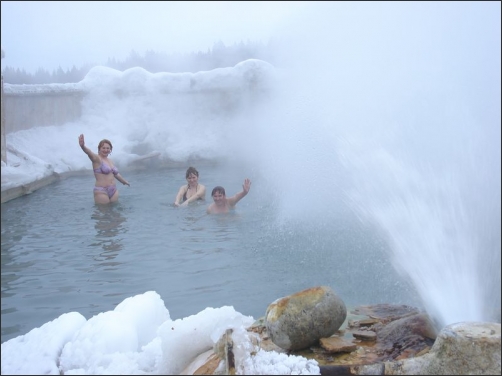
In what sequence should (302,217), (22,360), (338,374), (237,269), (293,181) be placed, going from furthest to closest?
(293,181), (302,217), (237,269), (338,374), (22,360)

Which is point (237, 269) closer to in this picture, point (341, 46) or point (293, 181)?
point (293, 181)

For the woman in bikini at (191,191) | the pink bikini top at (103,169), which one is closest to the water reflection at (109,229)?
the pink bikini top at (103,169)

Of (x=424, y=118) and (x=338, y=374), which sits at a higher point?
(x=424, y=118)

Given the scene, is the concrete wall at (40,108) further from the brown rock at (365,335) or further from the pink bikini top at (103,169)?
the brown rock at (365,335)

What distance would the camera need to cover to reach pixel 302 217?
7109 mm

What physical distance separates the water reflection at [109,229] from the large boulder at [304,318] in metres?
3.06

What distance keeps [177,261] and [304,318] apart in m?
2.83

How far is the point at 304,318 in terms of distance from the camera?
3203 mm

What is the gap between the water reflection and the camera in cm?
621

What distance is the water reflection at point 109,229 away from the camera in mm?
6211

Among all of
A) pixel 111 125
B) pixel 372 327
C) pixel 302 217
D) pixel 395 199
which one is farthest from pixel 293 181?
pixel 111 125

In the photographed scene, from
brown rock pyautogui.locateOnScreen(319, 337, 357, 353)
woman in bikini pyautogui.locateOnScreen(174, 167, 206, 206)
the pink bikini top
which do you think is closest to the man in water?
woman in bikini pyautogui.locateOnScreen(174, 167, 206, 206)

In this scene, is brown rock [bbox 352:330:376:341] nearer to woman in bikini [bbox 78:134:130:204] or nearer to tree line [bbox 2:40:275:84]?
woman in bikini [bbox 78:134:130:204]

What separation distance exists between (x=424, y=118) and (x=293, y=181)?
3105 mm
